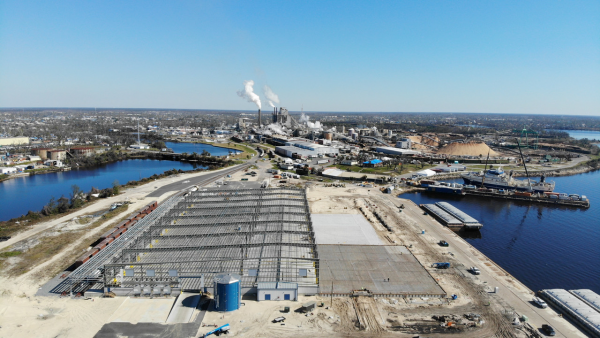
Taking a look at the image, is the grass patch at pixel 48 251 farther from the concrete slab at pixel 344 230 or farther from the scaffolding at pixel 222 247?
the concrete slab at pixel 344 230

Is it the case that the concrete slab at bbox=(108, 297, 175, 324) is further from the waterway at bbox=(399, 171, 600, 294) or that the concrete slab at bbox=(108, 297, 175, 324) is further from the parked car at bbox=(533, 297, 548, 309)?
the waterway at bbox=(399, 171, 600, 294)

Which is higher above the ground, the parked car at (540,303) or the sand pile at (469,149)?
the sand pile at (469,149)

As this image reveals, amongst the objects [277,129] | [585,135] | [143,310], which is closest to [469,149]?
[277,129]

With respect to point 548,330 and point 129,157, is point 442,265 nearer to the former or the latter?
point 548,330

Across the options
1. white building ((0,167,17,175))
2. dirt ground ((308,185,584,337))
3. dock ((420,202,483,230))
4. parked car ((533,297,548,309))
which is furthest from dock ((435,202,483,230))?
white building ((0,167,17,175))

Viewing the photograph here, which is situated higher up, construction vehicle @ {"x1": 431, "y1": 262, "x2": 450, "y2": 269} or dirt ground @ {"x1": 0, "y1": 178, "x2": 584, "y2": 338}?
construction vehicle @ {"x1": 431, "y1": 262, "x2": 450, "y2": 269}

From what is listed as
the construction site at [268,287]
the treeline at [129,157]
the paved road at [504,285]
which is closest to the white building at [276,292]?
the construction site at [268,287]
